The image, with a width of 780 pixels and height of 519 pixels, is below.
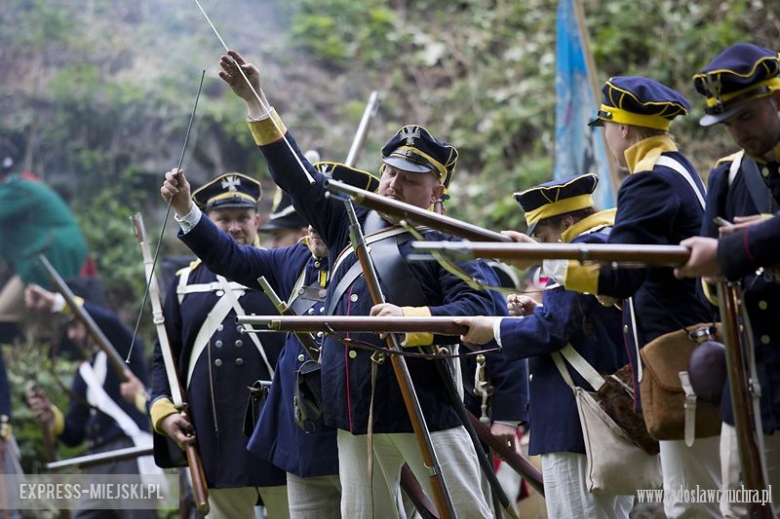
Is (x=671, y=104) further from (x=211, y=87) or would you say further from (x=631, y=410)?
(x=211, y=87)

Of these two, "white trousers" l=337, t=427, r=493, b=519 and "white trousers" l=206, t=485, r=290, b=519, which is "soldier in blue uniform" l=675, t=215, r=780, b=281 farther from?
"white trousers" l=206, t=485, r=290, b=519

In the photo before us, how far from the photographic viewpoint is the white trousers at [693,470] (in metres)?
4.11

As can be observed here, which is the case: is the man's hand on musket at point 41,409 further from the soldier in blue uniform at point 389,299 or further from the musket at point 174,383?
the soldier in blue uniform at point 389,299

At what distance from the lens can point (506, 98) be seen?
12.8 meters

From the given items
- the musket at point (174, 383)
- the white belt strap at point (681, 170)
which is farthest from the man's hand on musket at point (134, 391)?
the white belt strap at point (681, 170)

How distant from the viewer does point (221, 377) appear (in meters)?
6.02

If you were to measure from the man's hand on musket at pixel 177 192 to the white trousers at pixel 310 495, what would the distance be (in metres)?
1.36

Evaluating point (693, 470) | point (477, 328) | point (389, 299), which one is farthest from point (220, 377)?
point (693, 470)

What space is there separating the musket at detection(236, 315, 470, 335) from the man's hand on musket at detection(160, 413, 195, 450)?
1.65 m

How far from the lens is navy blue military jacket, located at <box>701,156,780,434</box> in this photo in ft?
11.5

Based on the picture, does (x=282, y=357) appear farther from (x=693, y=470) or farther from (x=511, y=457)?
(x=693, y=470)

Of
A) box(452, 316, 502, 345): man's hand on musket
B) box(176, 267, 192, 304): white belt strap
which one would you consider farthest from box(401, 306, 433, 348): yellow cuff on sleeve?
box(176, 267, 192, 304): white belt strap

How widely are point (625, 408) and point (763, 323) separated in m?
1.22

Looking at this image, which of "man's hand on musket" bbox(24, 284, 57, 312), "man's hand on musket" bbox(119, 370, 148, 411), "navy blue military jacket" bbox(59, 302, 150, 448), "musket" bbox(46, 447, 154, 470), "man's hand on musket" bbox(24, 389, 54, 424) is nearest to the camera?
"musket" bbox(46, 447, 154, 470)
